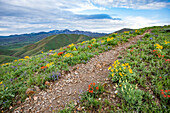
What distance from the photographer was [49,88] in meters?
5.39

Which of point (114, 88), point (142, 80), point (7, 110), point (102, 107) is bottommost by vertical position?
point (7, 110)

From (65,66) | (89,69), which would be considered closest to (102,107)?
(89,69)

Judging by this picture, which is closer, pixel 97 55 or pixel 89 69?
pixel 89 69

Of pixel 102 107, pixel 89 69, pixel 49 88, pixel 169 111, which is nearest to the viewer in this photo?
pixel 169 111

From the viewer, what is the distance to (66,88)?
532 cm

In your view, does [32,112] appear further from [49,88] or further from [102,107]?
[102,107]

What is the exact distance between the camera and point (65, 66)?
740 cm

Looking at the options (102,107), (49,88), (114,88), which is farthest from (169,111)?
(49,88)

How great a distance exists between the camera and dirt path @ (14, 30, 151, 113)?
439 centimetres

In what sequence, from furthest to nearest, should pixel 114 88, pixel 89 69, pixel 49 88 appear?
pixel 89 69
pixel 49 88
pixel 114 88

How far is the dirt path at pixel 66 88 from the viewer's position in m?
4.39

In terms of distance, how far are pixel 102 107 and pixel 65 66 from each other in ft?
14.7

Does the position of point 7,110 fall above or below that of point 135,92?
below

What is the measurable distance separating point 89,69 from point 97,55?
2.50 meters
